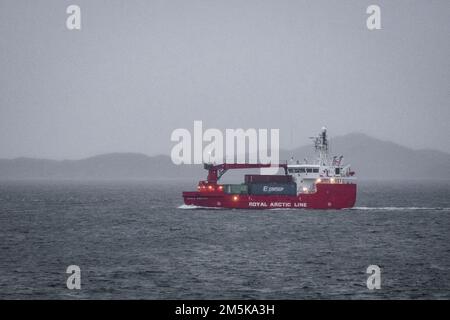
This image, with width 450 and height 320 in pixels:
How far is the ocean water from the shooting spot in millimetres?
28906

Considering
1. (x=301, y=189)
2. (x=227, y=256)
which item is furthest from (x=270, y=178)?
(x=227, y=256)

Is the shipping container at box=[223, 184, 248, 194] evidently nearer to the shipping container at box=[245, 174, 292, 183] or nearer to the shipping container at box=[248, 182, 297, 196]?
the shipping container at box=[248, 182, 297, 196]

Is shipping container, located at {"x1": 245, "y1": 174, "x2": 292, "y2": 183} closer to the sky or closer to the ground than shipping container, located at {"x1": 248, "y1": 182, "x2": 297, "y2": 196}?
closer to the sky

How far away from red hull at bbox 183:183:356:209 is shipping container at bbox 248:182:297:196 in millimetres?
567

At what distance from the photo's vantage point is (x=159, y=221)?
6662cm

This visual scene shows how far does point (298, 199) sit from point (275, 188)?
3.59 m

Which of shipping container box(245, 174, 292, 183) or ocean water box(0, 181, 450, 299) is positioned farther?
shipping container box(245, 174, 292, 183)

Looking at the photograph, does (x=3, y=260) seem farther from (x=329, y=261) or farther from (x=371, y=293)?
(x=371, y=293)

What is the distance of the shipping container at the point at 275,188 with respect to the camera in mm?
71375

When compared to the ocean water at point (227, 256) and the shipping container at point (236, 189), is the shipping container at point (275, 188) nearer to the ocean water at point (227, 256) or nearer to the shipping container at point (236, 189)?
the shipping container at point (236, 189)

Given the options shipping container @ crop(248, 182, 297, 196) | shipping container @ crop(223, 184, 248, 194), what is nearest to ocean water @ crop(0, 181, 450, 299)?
shipping container @ crop(248, 182, 297, 196)

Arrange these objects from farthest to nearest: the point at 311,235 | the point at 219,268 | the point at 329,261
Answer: the point at 311,235 → the point at 329,261 → the point at 219,268
